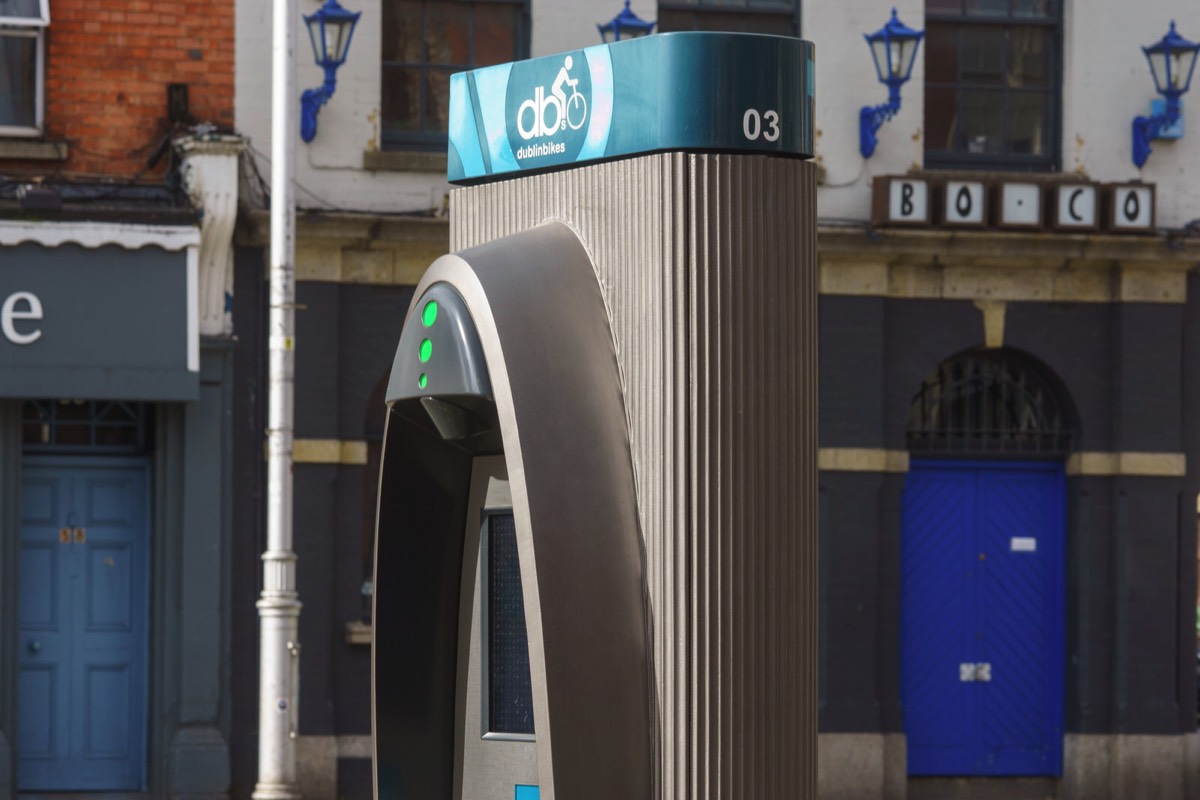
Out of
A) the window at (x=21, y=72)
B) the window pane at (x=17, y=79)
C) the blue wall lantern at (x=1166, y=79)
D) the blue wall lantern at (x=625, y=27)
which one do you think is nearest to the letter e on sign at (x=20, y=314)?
the window at (x=21, y=72)

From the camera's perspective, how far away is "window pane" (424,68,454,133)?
51.4 ft

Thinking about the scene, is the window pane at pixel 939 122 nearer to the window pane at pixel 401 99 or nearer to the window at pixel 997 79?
the window at pixel 997 79

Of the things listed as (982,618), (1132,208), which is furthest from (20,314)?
(1132,208)

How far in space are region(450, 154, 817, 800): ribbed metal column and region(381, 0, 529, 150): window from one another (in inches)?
360

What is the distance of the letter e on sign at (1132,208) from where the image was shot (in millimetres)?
15922

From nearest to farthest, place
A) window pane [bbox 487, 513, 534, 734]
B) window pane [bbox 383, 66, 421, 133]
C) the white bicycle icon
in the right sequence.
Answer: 1. the white bicycle icon
2. window pane [bbox 487, 513, 534, 734]
3. window pane [bbox 383, 66, 421, 133]

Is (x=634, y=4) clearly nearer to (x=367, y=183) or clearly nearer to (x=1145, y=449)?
(x=367, y=183)

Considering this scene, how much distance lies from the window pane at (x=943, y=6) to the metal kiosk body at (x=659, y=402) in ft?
32.7

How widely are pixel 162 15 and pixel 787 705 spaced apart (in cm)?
1008

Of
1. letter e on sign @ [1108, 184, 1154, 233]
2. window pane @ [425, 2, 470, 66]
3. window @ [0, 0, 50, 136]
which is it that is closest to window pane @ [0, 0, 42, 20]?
window @ [0, 0, 50, 136]

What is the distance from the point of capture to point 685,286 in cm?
648

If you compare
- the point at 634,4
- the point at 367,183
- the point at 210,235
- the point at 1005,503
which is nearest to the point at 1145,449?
the point at 1005,503

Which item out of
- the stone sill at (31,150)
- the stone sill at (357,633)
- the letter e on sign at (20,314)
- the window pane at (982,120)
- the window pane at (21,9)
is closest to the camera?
the letter e on sign at (20,314)

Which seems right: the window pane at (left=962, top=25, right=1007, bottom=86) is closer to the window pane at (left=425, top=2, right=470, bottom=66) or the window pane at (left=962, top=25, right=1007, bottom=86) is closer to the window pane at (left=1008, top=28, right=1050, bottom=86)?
the window pane at (left=1008, top=28, right=1050, bottom=86)
